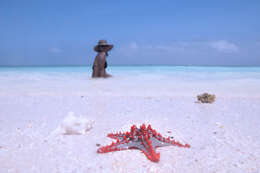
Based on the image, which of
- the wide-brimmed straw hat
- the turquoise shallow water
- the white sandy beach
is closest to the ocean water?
the turquoise shallow water

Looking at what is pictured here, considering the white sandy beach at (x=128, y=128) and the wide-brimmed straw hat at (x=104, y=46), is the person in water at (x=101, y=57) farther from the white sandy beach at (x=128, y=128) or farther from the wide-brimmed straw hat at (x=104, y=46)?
the white sandy beach at (x=128, y=128)

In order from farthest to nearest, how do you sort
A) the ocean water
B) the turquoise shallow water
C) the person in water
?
1. the turquoise shallow water
2. the person in water
3. the ocean water

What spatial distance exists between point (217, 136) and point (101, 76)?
11.3 meters

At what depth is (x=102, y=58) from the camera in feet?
44.5

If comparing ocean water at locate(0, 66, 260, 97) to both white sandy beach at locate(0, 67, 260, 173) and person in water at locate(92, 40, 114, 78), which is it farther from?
white sandy beach at locate(0, 67, 260, 173)

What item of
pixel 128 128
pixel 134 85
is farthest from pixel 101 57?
pixel 128 128

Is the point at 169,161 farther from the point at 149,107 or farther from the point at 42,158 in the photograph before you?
the point at 149,107

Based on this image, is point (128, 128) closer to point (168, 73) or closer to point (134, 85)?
point (134, 85)

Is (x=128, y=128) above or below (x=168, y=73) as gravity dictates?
below

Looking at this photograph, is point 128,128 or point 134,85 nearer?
point 128,128

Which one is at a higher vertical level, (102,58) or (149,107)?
(102,58)

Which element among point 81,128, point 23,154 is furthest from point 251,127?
point 23,154

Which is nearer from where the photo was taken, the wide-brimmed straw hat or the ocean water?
the ocean water

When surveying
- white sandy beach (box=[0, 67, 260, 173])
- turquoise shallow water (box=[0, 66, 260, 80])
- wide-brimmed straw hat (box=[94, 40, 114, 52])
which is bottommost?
white sandy beach (box=[0, 67, 260, 173])
